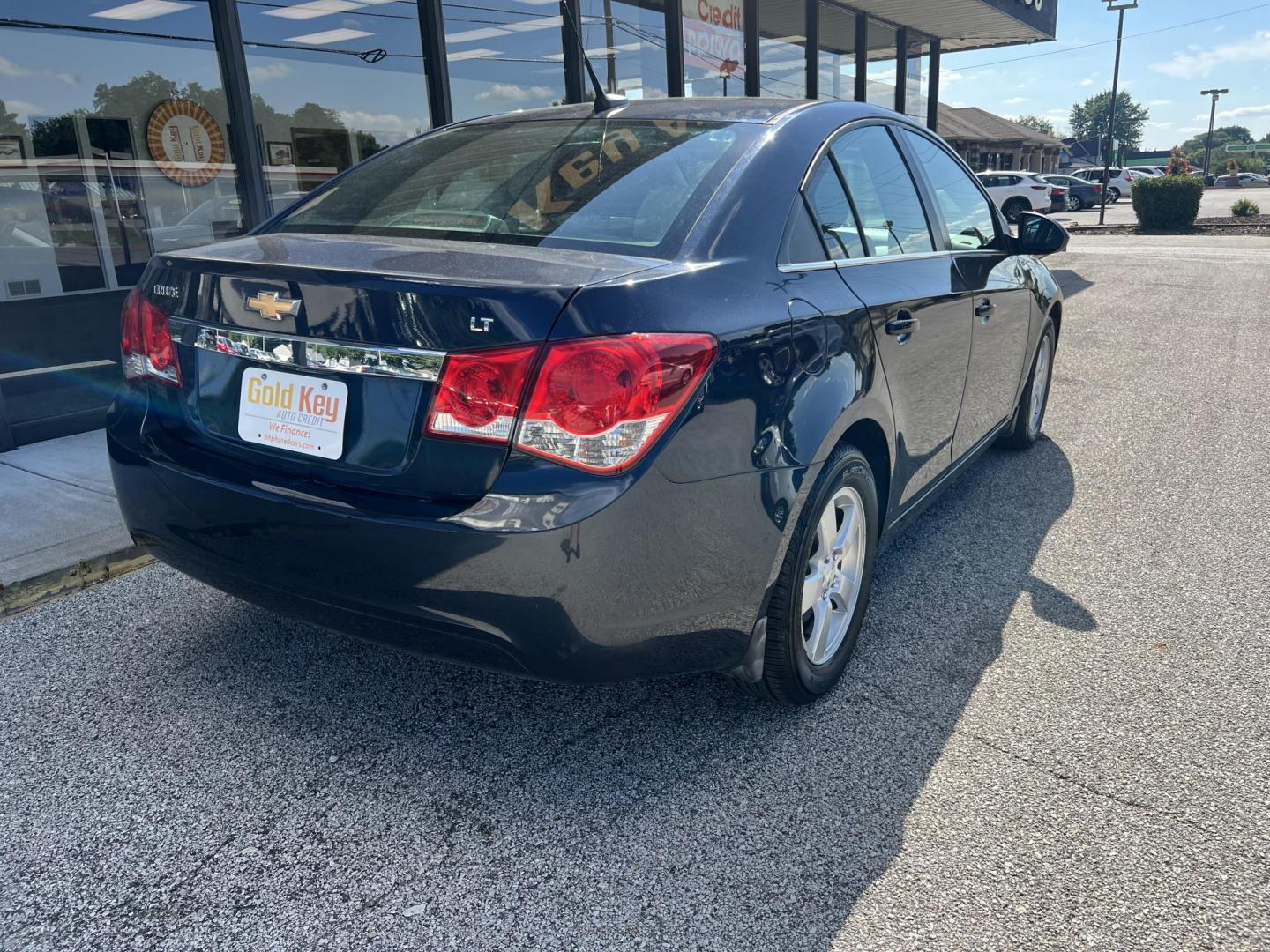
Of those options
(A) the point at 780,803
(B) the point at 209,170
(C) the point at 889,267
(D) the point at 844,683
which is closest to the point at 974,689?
(D) the point at 844,683

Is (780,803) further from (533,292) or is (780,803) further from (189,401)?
(189,401)

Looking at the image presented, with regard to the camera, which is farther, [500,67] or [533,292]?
[500,67]

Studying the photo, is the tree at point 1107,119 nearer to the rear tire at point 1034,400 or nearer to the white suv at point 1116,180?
the white suv at point 1116,180

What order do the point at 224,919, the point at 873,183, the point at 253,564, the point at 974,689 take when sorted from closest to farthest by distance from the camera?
the point at 224,919 < the point at 253,564 < the point at 974,689 < the point at 873,183

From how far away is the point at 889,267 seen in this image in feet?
A: 9.53

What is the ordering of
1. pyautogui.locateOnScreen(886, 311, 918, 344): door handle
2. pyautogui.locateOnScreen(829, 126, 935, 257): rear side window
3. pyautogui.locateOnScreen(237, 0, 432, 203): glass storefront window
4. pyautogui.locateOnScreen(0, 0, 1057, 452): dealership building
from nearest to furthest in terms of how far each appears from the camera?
pyautogui.locateOnScreen(886, 311, 918, 344): door handle → pyautogui.locateOnScreen(829, 126, 935, 257): rear side window → pyautogui.locateOnScreen(0, 0, 1057, 452): dealership building → pyautogui.locateOnScreen(237, 0, 432, 203): glass storefront window

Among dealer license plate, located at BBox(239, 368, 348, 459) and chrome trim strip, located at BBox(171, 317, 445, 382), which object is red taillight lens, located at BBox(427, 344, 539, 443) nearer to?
chrome trim strip, located at BBox(171, 317, 445, 382)

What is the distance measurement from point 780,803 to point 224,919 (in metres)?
1.18

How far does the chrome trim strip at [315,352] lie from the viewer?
1916 millimetres

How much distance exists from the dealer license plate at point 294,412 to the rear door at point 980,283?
230 cm

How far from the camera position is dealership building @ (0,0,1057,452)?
655cm

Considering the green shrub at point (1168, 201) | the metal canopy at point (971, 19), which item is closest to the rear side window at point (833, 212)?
the metal canopy at point (971, 19)

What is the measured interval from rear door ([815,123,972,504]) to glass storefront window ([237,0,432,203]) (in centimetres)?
607

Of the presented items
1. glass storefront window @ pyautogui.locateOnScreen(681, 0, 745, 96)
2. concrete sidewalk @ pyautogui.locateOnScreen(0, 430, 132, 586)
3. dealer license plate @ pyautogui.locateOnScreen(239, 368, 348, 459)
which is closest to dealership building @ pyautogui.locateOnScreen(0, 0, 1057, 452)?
concrete sidewalk @ pyautogui.locateOnScreen(0, 430, 132, 586)
